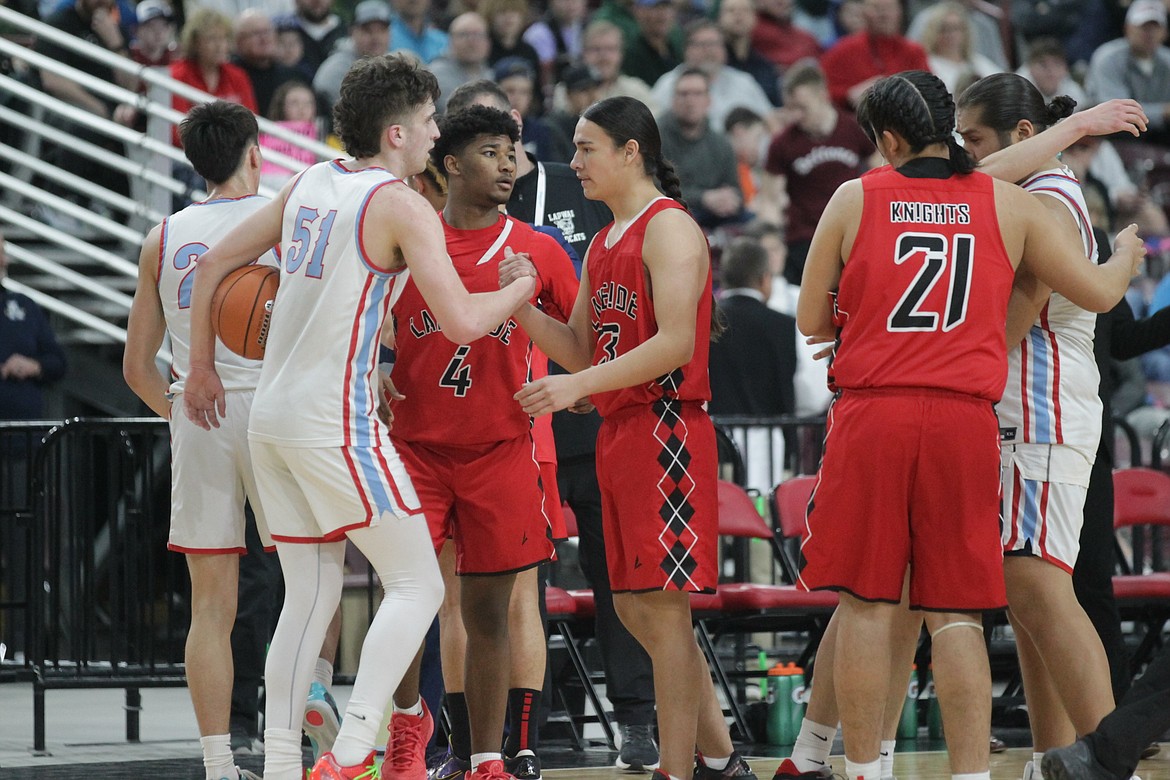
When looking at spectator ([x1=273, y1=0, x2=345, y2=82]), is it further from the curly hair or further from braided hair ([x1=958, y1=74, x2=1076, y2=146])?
braided hair ([x1=958, y1=74, x2=1076, y2=146])

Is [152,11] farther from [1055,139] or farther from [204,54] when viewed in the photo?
[1055,139]

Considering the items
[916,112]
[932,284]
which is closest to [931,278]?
[932,284]

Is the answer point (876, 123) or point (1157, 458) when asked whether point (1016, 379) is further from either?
point (1157, 458)

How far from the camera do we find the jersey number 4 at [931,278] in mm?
4781

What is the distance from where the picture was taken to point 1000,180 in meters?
4.94

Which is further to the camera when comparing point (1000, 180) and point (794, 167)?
point (794, 167)

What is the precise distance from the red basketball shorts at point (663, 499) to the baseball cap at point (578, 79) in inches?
276

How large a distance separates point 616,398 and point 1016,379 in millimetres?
1246

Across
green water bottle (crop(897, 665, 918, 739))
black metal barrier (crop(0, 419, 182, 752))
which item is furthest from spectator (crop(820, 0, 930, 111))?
black metal barrier (crop(0, 419, 182, 752))

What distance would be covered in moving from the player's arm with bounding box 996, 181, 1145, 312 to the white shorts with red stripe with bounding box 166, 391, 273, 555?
2505 millimetres

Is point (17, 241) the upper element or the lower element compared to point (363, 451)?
Result: upper

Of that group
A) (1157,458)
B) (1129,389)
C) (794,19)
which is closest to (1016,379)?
(1157,458)

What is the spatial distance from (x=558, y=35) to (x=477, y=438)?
9.31 meters

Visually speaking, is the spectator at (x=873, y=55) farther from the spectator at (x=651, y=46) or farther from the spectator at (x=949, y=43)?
the spectator at (x=651, y=46)
